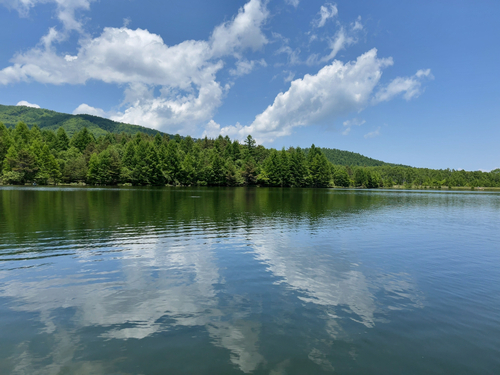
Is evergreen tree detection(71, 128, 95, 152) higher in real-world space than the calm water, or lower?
higher

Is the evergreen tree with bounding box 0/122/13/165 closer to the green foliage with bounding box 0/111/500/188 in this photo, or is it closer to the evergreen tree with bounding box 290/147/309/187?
the green foliage with bounding box 0/111/500/188

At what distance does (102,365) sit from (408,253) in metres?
18.2

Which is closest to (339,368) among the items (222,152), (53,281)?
(53,281)

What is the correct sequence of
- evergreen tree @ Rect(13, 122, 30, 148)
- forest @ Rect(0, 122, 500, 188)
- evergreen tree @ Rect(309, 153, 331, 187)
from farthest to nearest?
evergreen tree @ Rect(309, 153, 331, 187) → evergreen tree @ Rect(13, 122, 30, 148) → forest @ Rect(0, 122, 500, 188)

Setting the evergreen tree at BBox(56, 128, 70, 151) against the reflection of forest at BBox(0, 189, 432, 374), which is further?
the evergreen tree at BBox(56, 128, 70, 151)

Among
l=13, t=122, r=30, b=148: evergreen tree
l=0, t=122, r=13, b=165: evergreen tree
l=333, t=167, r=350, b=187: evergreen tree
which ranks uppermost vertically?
l=13, t=122, r=30, b=148: evergreen tree

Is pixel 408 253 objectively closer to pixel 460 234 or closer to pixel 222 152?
pixel 460 234

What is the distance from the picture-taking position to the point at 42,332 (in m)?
7.82

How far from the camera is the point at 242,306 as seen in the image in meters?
9.78

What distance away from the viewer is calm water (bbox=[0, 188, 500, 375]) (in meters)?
6.83

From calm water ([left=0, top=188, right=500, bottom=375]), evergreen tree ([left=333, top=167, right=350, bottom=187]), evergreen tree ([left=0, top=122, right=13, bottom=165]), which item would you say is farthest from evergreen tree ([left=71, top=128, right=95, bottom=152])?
calm water ([left=0, top=188, right=500, bottom=375])

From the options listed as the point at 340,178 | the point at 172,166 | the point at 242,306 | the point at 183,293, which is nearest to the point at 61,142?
the point at 172,166

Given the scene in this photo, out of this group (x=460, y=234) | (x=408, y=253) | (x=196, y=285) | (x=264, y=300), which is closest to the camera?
(x=264, y=300)

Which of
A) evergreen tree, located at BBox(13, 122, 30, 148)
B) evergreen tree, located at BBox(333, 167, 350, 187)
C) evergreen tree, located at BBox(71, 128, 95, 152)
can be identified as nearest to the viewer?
evergreen tree, located at BBox(13, 122, 30, 148)
